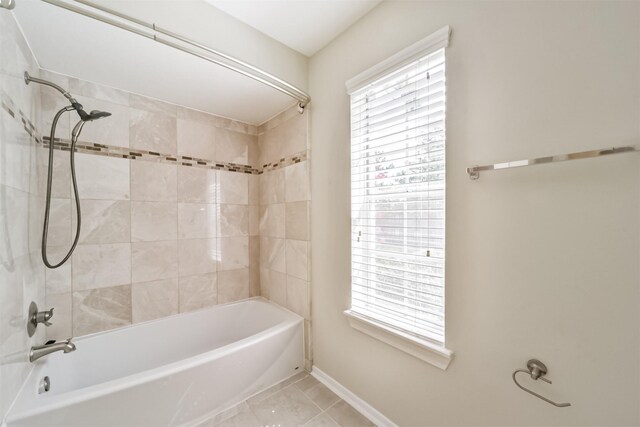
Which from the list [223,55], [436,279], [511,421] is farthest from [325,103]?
[511,421]

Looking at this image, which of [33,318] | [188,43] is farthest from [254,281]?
[188,43]

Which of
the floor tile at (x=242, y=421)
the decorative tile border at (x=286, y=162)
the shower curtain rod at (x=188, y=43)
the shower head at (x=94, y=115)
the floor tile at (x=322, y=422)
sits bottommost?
the floor tile at (x=322, y=422)

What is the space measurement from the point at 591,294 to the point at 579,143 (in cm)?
48

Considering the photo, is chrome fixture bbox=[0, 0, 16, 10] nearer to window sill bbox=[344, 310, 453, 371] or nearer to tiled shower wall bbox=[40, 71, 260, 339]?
tiled shower wall bbox=[40, 71, 260, 339]

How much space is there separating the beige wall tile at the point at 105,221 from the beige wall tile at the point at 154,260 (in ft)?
0.41

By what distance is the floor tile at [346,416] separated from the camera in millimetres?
1396

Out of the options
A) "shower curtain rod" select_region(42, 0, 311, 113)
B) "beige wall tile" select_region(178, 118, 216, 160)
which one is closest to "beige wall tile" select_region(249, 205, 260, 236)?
"beige wall tile" select_region(178, 118, 216, 160)

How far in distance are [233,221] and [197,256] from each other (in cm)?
43

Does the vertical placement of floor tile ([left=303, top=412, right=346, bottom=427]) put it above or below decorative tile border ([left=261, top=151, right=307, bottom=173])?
below

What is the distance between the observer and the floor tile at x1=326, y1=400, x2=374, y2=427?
1.40 meters

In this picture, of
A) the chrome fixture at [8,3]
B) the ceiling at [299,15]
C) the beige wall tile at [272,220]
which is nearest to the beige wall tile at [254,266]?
the beige wall tile at [272,220]

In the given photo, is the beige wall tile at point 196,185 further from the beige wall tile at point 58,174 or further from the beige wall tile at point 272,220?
the beige wall tile at point 58,174

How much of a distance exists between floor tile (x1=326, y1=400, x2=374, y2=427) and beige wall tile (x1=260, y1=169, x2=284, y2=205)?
1515mm

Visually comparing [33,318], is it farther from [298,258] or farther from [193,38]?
[193,38]
